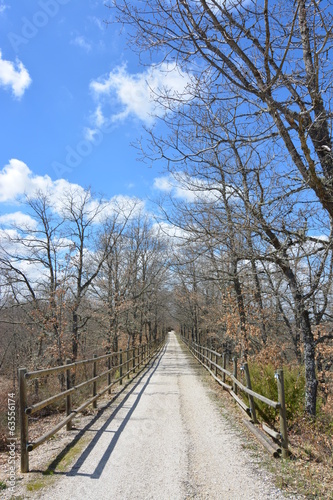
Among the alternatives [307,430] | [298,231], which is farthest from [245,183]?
[307,430]

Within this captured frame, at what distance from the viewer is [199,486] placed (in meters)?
4.17

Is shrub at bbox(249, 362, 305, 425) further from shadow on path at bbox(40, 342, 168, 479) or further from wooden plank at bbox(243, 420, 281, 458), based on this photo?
shadow on path at bbox(40, 342, 168, 479)

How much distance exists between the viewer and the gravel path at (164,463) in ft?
13.2

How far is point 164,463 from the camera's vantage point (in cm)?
491

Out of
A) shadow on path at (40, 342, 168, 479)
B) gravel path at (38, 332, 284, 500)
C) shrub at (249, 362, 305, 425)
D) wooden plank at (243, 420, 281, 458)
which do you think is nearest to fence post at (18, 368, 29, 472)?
shadow on path at (40, 342, 168, 479)

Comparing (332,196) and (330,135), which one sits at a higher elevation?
(330,135)

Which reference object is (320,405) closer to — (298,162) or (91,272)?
(298,162)

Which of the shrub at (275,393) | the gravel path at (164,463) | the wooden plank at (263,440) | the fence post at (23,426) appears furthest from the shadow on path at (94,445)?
the shrub at (275,393)

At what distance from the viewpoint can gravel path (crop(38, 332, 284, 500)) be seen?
158 inches

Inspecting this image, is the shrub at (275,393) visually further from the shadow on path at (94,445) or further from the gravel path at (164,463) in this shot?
the shadow on path at (94,445)

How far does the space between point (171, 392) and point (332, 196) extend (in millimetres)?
8600

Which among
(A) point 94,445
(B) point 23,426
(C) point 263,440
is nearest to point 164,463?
(A) point 94,445

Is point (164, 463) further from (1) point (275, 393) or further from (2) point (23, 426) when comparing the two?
(1) point (275, 393)

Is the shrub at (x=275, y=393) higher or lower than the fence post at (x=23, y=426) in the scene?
lower
